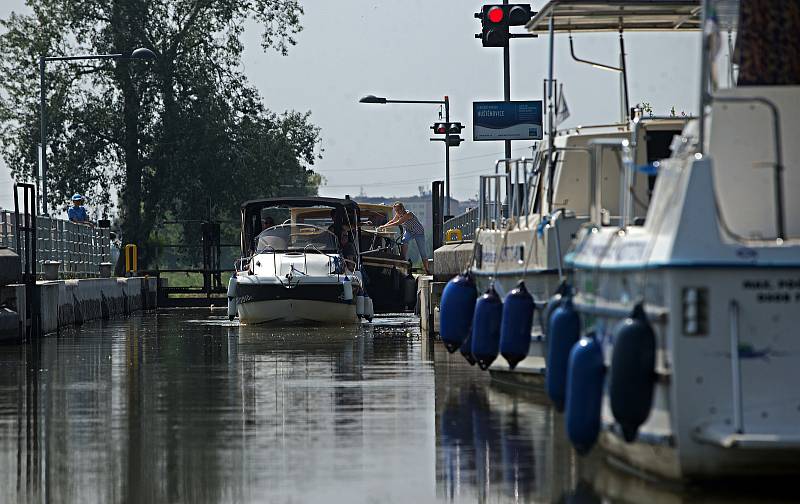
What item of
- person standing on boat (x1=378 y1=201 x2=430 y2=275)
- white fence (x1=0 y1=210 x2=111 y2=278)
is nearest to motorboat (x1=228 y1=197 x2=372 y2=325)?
white fence (x1=0 y1=210 x2=111 y2=278)

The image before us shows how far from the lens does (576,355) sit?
Result: 10211 millimetres

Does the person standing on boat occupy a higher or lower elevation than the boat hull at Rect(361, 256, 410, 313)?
higher

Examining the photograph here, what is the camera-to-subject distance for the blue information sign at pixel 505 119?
1237 inches

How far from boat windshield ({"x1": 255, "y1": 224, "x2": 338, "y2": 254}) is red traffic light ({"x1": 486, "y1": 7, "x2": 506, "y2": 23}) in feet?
22.8

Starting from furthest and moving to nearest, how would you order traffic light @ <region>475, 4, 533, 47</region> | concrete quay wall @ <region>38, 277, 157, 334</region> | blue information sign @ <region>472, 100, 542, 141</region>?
blue information sign @ <region>472, 100, 542, 141</region>, concrete quay wall @ <region>38, 277, 157, 334</region>, traffic light @ <region>475, 4, 533, 47</region>

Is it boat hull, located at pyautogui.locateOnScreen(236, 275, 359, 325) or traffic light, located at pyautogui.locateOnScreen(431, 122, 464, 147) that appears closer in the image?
boat hull, located at pyautogui.locateOnScreen(236, 275, 359, 325)

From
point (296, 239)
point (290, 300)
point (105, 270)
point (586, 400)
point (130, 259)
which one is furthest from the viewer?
point (130, 259)

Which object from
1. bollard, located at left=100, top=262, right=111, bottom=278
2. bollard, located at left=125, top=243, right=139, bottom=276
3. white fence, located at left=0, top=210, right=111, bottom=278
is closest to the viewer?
A: white fence, located at left=0, top=210, right=111, bottom=278

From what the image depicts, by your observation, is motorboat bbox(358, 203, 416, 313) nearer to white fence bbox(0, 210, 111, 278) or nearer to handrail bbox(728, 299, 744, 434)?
white fence bbox(0, 210, 111, 278)

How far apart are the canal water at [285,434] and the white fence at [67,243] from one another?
28.3 ft

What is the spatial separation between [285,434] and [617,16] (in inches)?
279

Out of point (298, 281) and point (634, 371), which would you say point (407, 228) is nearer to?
point (298, 281)

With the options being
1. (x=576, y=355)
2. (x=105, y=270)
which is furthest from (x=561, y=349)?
(x=105, y=270)

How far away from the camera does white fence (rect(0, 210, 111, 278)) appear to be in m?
30.1
